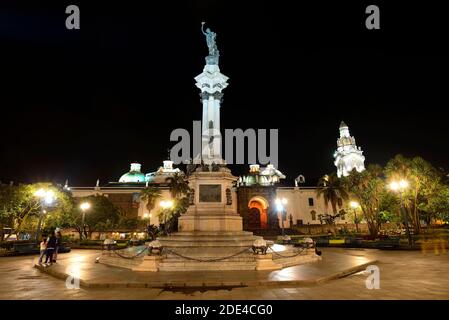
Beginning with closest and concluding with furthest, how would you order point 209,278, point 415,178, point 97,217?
point 209,278
point 415,178
point 97,217

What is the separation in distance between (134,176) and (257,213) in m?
47.4

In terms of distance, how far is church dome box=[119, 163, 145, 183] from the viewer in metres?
97.5

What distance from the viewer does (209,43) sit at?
23.9 metres

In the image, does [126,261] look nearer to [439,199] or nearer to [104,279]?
[104,279]

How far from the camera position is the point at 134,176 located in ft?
323

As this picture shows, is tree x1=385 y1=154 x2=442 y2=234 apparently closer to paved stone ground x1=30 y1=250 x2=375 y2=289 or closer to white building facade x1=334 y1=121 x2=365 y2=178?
paved stone ground x1=30 y1=250 x2=375 y2=289

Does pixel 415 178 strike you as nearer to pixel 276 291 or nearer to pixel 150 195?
pixel 276 291

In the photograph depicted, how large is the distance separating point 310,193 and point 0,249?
231ft

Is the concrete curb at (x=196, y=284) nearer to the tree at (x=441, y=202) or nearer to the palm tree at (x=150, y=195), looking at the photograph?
the tree at (x=441, y=202)

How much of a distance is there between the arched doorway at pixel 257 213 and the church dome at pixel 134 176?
41.7 meters

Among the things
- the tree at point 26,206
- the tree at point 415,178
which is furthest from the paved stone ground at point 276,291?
the tree at point 415,178

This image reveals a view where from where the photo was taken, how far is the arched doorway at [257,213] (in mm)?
70312

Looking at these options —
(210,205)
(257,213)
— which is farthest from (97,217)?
(210,205)
